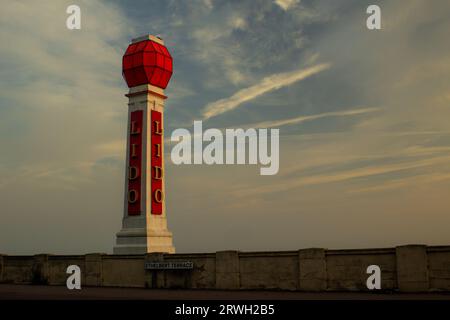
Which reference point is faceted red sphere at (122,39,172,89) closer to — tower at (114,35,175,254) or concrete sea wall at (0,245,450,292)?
tower at (114,35,175,254)

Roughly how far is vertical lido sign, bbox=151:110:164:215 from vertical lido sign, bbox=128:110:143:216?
3.02 ft

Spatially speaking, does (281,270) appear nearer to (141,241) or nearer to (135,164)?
(141,241)

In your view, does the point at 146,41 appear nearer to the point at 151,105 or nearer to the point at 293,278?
the point at 151,105

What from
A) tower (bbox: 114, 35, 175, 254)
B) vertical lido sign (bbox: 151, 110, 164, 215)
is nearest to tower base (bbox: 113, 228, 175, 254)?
tower (bbox: 114, 35, 175, 254)

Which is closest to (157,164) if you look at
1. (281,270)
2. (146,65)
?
(146,65)

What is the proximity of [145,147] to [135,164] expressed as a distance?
144cm

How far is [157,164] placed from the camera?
37219 mm

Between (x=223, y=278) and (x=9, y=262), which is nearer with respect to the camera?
(x=223, y=278)

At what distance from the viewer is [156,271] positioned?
99.1 ft

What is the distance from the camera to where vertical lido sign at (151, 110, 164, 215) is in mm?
36812

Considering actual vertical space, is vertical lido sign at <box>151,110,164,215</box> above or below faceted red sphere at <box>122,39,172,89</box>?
below
